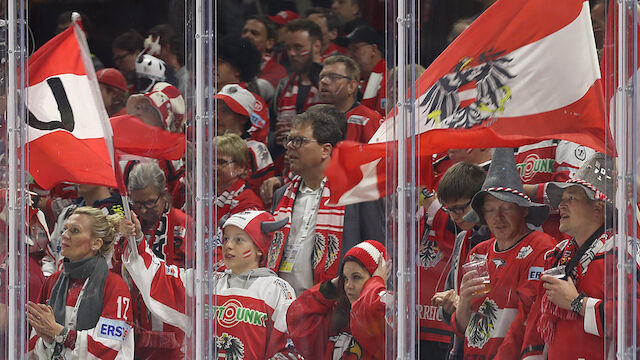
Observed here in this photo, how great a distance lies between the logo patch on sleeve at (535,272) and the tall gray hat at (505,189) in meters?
0.13

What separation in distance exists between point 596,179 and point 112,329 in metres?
1.71

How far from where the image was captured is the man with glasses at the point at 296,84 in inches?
133

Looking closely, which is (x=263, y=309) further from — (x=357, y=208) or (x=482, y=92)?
(x=482, y=92)

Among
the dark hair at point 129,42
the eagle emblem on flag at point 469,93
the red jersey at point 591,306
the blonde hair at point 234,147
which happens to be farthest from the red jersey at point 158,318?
the red jersey at point 591,306

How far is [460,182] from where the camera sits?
10.3ft

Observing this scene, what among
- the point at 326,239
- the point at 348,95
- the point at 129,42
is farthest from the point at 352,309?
the point at 129,42

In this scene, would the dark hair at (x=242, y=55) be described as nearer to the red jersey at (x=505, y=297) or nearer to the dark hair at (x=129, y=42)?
the dark hair at (x=129, y=42)

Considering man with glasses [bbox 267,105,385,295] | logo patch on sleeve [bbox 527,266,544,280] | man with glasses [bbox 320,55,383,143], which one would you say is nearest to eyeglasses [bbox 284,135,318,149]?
man with glasses [bbox 267,105,385,295]

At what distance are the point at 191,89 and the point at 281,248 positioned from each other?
2.08 ft

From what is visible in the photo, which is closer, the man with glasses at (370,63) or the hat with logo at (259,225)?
the man with glasses at (370,63)

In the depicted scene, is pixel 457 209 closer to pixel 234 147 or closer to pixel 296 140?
pixel 296 140

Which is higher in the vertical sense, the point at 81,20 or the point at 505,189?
the point at 81,20

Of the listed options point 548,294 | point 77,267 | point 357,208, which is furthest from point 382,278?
point 77,267

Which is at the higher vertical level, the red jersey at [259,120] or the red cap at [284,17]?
the red cap at [284,17]
